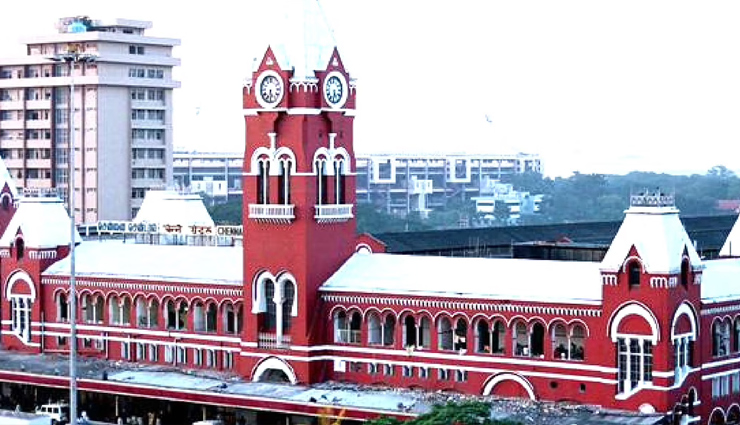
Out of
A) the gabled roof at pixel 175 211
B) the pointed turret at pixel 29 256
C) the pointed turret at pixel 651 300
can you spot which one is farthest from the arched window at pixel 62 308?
the pointed turret at pixel 651 300

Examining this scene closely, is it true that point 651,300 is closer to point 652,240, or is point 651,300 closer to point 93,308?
point 652,240

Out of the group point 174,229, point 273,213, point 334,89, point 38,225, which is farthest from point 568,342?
point 38,225

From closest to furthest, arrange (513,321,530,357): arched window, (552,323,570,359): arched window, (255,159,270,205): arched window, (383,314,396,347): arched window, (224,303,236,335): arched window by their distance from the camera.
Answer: (552,323,570,359): arched window → (513,321,530,357): arched window → (383,314,396,347): arched window → (255,159,270,205): arched window → (224,303,236,335): arched window

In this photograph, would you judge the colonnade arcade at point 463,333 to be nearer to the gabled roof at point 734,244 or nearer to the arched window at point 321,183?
the arched window at point 321,183

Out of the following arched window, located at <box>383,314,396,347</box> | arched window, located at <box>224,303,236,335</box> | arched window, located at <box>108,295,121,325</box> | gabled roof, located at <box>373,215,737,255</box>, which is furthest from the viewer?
gabled roof, located at <box>373,215,737,255</box>

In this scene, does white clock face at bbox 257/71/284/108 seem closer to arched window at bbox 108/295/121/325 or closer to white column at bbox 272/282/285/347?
white column at bbox 272/282/285/347

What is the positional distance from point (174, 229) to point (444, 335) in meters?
22.8

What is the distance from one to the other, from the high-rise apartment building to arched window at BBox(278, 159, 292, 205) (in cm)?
5559

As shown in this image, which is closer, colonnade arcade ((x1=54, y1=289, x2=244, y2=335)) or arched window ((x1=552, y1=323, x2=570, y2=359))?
arched window ((x1=552, y1=323, x2=570, y2=359))

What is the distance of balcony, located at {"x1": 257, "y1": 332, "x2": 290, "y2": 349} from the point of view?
2472 inches

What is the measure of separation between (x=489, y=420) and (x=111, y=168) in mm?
75739

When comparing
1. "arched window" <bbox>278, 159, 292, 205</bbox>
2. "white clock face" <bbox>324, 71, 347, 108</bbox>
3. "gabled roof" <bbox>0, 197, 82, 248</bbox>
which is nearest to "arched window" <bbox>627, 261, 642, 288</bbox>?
"white clock face" <bbox>324, 71, 347, 108</bbox>

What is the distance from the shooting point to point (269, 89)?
6259cm

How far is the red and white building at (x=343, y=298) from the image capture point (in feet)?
179
